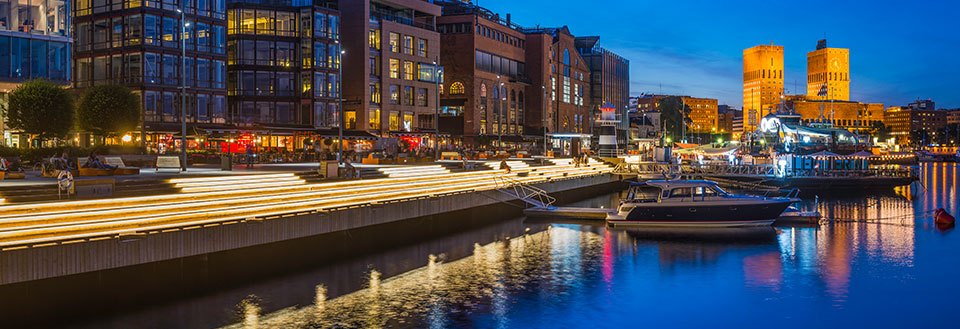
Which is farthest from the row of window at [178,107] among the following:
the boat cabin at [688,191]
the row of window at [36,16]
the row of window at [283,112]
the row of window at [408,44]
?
the boat cabin at [688,191]

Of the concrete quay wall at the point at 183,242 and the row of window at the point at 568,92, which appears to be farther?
the row of window at the point at 568,92

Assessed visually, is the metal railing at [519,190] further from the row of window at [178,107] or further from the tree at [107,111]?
the row of window at [178,107]

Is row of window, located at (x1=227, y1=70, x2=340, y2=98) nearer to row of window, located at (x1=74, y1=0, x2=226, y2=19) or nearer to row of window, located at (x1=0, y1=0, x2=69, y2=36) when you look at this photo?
row of window, located at (x1=74, y1=0, x2=226, y2=19)

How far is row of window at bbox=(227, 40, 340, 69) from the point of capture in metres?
89.8

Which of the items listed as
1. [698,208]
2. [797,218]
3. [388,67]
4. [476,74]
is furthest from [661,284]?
[476,74]

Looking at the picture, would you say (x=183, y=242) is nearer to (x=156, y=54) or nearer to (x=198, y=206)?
(x=198, y=206)

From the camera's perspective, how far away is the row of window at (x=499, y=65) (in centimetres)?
12862

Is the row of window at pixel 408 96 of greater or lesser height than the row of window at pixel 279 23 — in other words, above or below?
below

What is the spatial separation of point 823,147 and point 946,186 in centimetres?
1496

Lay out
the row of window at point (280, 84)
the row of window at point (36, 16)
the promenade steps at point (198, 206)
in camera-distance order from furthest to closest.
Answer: the row of window at point (280, 84) → the row of window at point (36, 16) → the promenade steps at point (198, 206)

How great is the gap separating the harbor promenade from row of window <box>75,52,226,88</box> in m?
36.4

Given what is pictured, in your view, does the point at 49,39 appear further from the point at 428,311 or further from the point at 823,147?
the point at 823,147

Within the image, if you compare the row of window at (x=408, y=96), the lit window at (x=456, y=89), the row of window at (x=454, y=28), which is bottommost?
the row of window at (x=408, y=96)

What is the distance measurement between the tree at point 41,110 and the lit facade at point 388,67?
4172 cm
